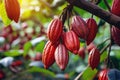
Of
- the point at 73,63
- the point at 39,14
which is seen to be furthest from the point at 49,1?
the point at 73,63

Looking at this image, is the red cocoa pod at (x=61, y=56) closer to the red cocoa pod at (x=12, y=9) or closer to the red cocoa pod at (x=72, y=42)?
the red cocoa pod at (x=72, y=42)

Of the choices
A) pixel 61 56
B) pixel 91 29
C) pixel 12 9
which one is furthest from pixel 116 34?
pixel 12 9

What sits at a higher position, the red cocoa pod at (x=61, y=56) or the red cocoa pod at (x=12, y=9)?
the red cocoa pod at (x=12, y=9)

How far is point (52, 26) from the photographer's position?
3.80 feet

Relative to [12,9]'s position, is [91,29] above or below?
A: below

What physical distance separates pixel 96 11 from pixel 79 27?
0.09m

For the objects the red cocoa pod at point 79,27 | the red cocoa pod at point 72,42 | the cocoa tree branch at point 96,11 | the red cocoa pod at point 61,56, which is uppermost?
the cocoa tree branch at point 96,11

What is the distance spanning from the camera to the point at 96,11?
1047 mm

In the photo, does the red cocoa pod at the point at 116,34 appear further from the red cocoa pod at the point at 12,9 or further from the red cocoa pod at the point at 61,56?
the red cocoa pod at the point at 12,9

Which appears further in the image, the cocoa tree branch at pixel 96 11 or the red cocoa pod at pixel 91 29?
the red cocoa pod at pixel 91 29

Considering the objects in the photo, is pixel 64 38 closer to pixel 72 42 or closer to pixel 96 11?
pixel 72 42

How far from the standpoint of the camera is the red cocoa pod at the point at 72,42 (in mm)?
1118

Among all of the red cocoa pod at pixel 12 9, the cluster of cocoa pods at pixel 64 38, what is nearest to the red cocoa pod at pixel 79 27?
the cluster of cocoa pods at pixel 64 38

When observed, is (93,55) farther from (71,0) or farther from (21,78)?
→ (21,78)
